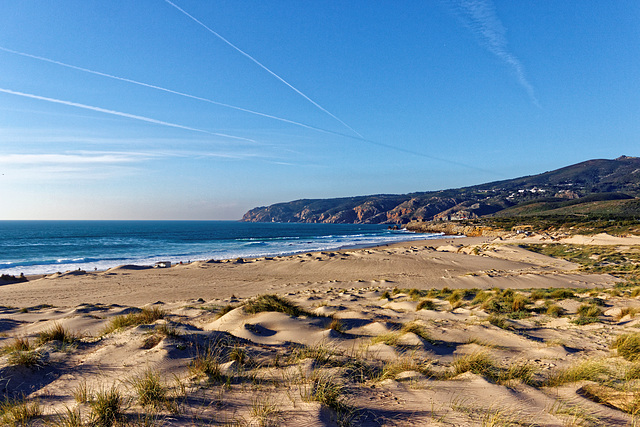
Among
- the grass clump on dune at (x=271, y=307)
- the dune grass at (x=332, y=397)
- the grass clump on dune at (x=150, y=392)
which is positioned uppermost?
the grass clump on dune at (x=150, y=392)

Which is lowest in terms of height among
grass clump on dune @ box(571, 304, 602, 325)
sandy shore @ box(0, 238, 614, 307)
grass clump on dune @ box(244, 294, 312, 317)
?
sandy shore @ box(0, 238, 614, 307)

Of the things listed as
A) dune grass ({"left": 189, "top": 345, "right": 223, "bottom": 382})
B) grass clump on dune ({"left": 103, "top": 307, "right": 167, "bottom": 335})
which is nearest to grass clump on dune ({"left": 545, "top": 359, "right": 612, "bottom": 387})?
dune grass ({"left": 189, "top": 345, "right": 223, "bottom": 382})

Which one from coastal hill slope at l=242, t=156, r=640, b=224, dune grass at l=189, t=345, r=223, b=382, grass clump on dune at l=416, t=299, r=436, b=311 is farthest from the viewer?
coastal hill slope at l=242, t=156, r=640, b=224

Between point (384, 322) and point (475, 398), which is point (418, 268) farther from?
point (475, 398)

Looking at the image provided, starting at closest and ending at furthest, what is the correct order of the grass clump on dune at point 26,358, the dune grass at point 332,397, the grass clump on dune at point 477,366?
the dune grass at point 332,397 → the grass clump on dune at point 26,358 → the grass clump on dune at point 477,366

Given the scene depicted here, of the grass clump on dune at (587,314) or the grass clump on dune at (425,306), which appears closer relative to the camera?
the grass clump on dune at (587,314)

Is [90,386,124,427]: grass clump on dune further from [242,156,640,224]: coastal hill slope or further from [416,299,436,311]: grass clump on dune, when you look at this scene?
[242,156,640,224]: coastal hill slope

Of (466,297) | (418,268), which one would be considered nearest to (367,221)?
(418,268)

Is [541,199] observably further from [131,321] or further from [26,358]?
[26,358]

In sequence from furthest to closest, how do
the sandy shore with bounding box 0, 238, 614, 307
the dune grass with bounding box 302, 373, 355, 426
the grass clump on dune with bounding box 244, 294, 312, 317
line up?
the sandy shore with bounding box 0, 238, 614, 307 → the grass clump on dune with bounding box 244, 294, 312, 317 → the dune grass with bounding box 302, 373, 355, 426

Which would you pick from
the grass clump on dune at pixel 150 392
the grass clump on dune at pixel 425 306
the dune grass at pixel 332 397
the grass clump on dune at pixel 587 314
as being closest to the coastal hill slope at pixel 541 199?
the grass clump on dune at pixel 587 314

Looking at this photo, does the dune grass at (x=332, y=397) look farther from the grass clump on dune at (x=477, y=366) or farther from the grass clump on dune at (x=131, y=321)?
the grass clump on dune at (x=131, y=321)

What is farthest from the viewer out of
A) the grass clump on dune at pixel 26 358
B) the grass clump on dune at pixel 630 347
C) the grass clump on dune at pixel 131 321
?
the grass clump on dune at pixel 131 321

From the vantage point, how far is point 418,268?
25266 mm
